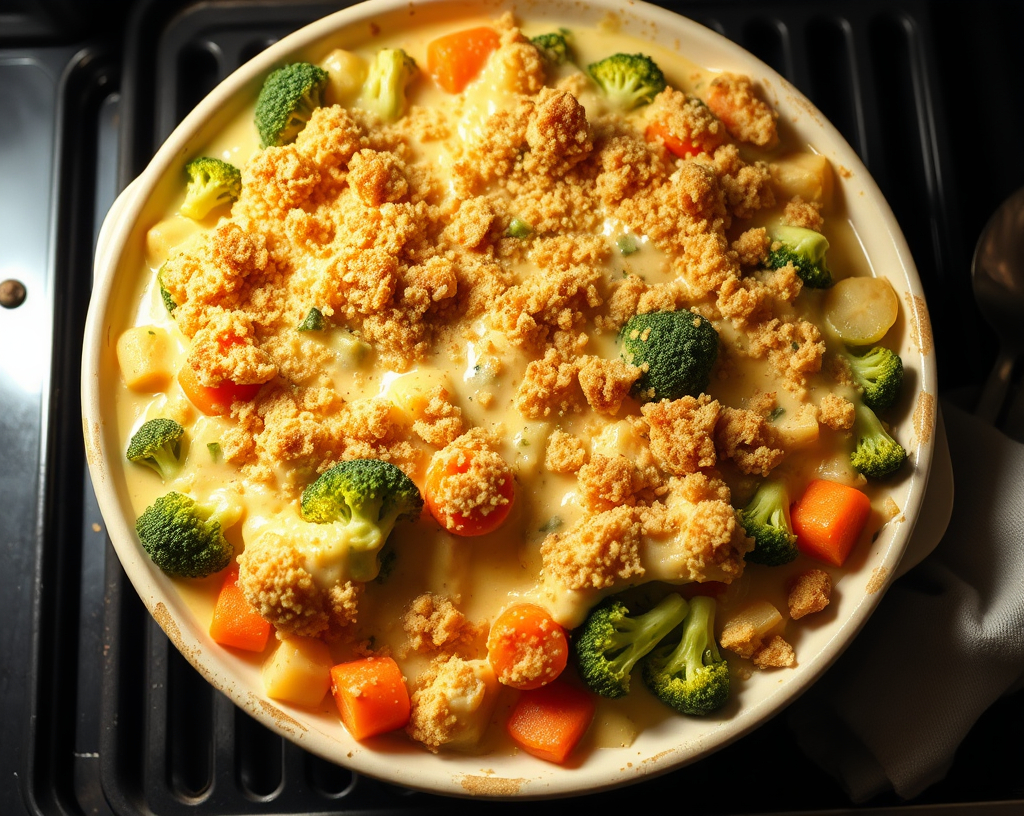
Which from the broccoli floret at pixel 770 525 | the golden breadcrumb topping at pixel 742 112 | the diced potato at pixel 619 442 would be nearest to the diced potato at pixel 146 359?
the diced potato at pixel 619 442

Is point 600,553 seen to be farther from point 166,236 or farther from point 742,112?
point 166,236

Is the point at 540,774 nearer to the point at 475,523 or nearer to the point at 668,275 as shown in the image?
the point at 475,523

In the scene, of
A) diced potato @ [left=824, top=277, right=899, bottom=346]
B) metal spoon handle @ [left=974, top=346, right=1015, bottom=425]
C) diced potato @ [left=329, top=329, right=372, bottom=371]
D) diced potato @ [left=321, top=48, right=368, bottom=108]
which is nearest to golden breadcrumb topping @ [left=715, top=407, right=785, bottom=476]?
diced potato @ [left=824, top=277, right=899, bottom=346]

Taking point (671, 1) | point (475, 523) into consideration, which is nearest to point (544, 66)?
point (671, 1)

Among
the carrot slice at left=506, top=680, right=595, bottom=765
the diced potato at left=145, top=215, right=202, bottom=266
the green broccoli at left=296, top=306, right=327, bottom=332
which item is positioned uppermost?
the diced potato at left=145, top=215, right=202, bottom=266

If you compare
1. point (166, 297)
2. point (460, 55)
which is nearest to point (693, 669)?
point (166, 297)

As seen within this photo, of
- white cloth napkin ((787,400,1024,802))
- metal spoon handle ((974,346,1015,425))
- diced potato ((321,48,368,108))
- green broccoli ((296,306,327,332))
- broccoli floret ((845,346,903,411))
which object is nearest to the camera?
green broccoli ((296,306,327,332))

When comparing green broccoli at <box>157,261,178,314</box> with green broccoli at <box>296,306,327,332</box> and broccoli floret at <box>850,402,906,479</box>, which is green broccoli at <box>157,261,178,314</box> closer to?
green broccoli at <box>296,306,327,332</box>
